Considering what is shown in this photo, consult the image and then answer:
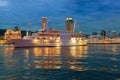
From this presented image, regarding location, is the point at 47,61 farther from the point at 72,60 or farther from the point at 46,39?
the point at 46,39

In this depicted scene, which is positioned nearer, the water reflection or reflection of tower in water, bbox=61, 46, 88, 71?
reflection of tower in water, bbox=61, 46, 88, 71

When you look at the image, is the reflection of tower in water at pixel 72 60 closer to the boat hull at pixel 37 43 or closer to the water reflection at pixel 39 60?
the water reflection at pixel 39 60

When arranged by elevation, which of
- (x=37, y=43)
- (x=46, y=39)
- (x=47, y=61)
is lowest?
(x=47, y=61)

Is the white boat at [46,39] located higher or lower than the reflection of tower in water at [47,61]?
higher

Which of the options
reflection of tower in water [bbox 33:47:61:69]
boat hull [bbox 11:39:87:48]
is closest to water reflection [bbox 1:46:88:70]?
reflection of tower in water [bbox 33:47:61:69]

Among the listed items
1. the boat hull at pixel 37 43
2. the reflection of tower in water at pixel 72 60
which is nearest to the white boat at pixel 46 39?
the boat hull at pixel 37 43

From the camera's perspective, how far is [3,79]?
27.1 meters

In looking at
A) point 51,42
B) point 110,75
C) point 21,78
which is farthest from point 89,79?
point 51,42

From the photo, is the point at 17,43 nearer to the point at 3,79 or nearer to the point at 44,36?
the point at 44,36

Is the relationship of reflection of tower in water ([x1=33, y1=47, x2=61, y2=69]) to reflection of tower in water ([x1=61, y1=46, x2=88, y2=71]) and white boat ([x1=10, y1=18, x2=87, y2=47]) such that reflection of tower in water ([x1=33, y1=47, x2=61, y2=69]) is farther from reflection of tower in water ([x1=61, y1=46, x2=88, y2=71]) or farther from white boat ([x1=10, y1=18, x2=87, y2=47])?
white boat ([x1=10, y1=18, x2=87, y2=47])

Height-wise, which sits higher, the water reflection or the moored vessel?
the moored vessel

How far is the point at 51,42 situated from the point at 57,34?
758 cm

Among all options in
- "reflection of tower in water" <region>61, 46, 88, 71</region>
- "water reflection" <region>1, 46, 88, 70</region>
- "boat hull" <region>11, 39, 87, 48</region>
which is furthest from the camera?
"boat hull" <region>11, 39, 87, 48</region>

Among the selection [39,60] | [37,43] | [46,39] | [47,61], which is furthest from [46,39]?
[47,61]
